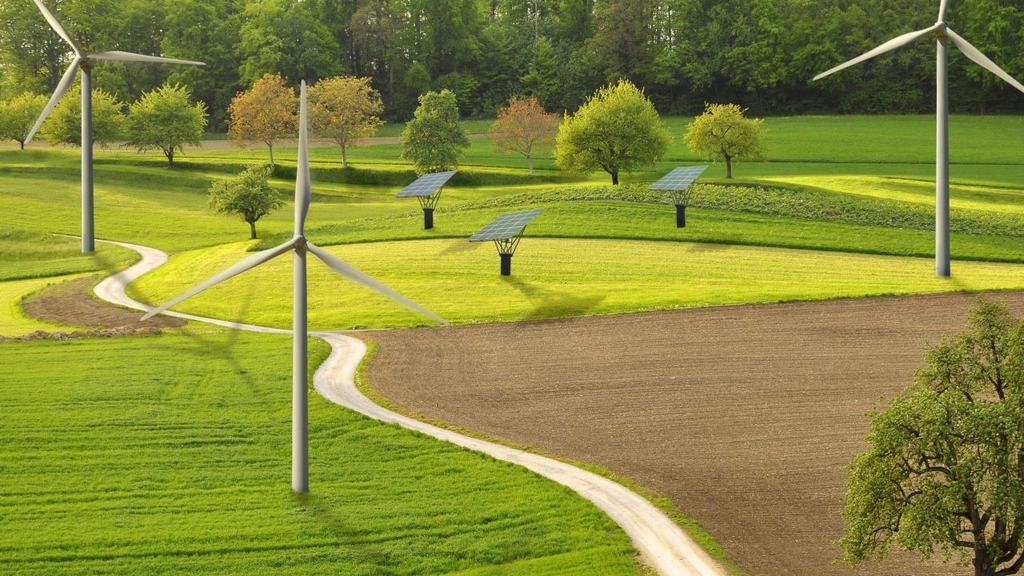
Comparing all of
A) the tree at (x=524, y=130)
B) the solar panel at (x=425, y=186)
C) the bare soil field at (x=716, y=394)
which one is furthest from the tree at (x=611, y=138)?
the bare soil field at (x=716, y=394)

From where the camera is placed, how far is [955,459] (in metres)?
27.5

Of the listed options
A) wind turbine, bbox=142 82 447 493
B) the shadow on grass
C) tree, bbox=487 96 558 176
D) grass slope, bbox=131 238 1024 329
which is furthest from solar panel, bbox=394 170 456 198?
wind turbine, bbox=142 82 447 493

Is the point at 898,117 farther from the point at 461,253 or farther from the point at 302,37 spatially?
the point at 461,253

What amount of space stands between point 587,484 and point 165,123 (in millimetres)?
108820

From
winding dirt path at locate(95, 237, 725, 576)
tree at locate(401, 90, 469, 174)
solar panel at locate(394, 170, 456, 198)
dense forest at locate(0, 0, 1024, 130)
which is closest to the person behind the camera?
winding dirt path at locate(95, 237, 725, 576)

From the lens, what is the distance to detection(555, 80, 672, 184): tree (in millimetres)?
101375

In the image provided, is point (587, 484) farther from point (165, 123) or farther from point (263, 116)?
point (165, 123)

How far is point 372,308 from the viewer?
216 feet

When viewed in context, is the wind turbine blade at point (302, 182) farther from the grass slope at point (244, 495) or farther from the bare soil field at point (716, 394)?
the bare soil field at point (716, 394)

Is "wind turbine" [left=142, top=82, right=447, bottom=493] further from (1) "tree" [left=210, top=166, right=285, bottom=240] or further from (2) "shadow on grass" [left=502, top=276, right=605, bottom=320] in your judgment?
(1) "tree" [left=210, top=166, right=285, bottom=240]

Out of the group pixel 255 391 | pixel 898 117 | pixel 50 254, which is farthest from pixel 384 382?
pixel 898 117

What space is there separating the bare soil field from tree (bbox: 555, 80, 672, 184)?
44.3 metres

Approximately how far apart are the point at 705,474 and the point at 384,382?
17160mm

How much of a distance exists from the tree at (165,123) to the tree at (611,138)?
5291cm
